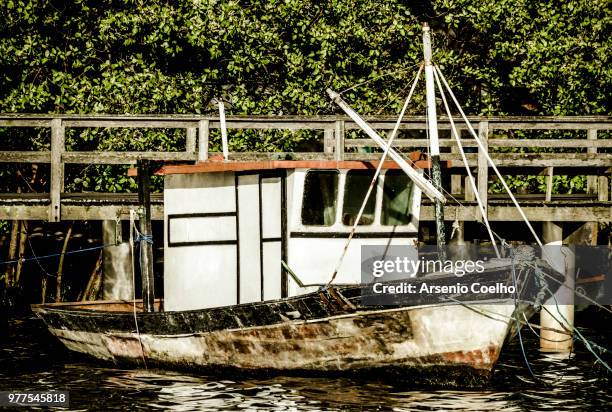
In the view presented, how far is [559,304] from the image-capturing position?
1538 centimetres

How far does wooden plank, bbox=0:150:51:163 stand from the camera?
16.6m

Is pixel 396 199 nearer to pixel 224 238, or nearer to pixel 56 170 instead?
pixel 224 238

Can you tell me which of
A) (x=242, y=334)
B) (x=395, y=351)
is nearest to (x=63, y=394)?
(x=242, y=334)

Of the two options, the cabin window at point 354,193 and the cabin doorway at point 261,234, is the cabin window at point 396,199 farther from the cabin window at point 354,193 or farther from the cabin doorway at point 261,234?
the cabin doorway at point 261,234

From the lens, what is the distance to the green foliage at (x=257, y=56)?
20.3 m

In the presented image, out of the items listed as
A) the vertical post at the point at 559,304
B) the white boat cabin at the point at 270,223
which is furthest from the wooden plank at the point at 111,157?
the vertical post at the point at 559,304

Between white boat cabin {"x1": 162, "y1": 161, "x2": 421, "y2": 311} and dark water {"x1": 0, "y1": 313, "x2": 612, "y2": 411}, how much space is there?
47.0 inches

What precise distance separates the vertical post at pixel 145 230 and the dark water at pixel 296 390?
1.04m

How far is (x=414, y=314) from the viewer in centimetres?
1287

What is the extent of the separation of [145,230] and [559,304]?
577 cm

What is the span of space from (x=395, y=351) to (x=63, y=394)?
390 cm

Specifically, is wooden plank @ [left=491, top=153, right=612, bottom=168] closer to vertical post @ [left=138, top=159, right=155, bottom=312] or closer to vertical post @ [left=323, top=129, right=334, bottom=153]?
vertical post @ [left=323, top=129, right=334, bottom=153]

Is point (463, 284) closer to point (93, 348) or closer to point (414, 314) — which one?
point (414, 314)

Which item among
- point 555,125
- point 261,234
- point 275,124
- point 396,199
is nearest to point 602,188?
point 555,125
